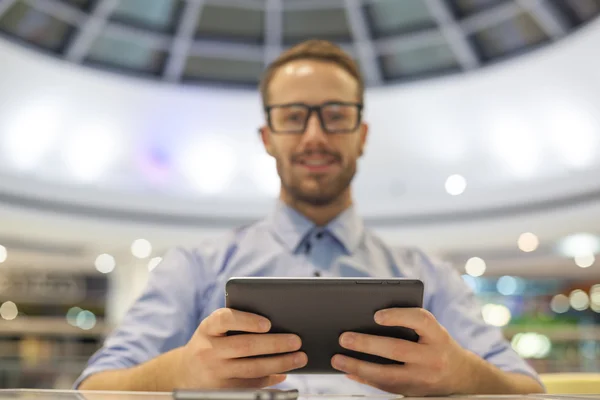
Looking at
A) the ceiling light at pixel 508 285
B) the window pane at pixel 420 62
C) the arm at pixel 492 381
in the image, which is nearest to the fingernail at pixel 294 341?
the arm at pixel 492 381

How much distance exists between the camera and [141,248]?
12.2 m

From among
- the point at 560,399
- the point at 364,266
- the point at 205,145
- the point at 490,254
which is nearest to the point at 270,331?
the point at 560,399

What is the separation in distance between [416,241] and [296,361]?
415 inches

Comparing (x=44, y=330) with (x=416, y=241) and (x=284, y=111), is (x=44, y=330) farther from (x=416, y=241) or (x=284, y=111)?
(x=284, y=111)

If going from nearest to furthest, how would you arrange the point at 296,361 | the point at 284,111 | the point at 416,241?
the point at 296,361 → the point at 284,111 → the point at 416,241

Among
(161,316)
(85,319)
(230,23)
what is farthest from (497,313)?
(161,316)

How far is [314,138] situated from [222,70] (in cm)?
802

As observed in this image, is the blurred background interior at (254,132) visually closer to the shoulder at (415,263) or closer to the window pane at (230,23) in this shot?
the window pane at (230,23)

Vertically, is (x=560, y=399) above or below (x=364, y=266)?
below

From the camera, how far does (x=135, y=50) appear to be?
9.37 metres

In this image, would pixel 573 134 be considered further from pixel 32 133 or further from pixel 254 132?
pixel 32 133

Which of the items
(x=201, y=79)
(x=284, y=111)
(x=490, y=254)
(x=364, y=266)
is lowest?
(x=364, y=266)

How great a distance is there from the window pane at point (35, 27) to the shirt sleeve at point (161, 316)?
24.0 ft

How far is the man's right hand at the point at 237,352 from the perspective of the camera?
1.33m
